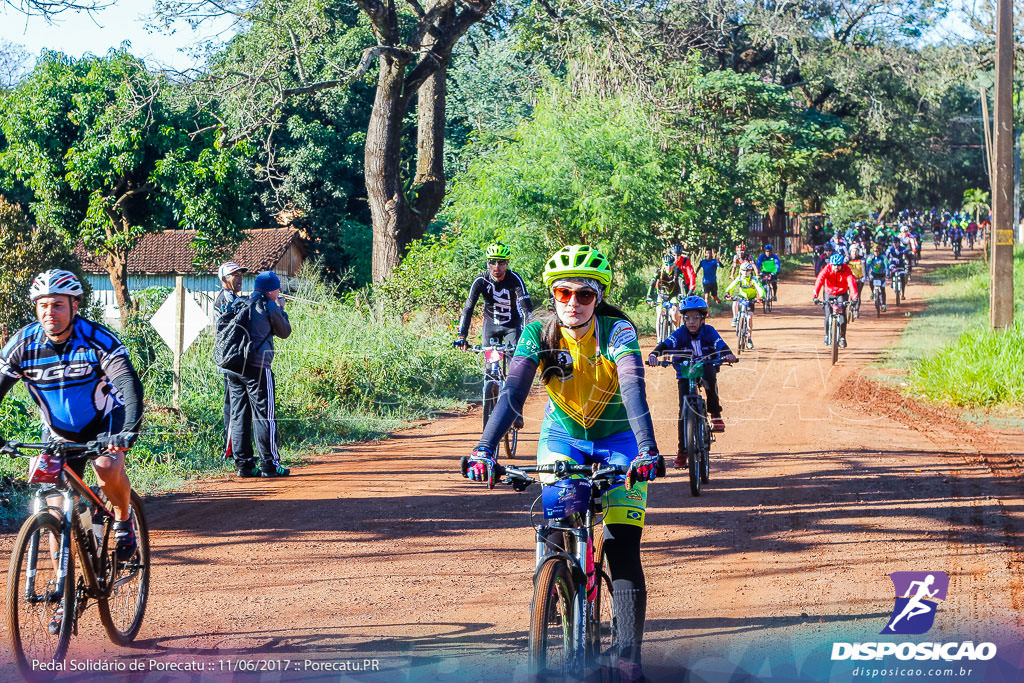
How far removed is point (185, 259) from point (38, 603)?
4229cm

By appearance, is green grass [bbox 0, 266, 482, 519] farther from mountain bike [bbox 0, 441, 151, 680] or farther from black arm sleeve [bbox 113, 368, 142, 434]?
black arm sleeve [bbox 113, 368, 142, 434]

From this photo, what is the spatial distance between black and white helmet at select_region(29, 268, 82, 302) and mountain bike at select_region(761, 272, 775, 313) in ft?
86.3

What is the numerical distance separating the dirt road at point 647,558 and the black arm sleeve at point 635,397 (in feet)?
4.39

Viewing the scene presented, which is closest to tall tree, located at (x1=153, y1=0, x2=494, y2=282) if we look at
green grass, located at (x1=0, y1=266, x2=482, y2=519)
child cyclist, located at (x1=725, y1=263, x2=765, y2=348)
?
green grass, located at (x1=0, y1=266, x2=482, y2=519)

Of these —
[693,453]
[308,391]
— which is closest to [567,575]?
[693,453]

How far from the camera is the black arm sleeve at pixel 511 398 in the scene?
466cm

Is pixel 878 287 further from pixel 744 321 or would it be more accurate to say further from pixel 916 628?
pixel 916 628

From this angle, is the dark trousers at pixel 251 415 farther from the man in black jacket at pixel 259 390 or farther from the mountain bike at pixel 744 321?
the mountain bike at pixel 744 321

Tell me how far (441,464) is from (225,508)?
2775 millimetres

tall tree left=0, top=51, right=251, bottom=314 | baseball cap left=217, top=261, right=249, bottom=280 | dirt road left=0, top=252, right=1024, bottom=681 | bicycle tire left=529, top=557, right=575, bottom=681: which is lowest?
dirt road left=0, top=252, right=1024, bottom=681

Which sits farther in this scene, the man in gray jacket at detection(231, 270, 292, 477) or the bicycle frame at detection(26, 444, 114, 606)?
the man in gray jacket at detection(231, 270, 292, 477)

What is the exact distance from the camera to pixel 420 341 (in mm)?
17344

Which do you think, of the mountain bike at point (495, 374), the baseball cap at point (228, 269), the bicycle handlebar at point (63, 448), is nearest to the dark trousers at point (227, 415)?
the baseball cap at point (228, 269)

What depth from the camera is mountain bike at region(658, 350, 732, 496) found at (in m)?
9.16
